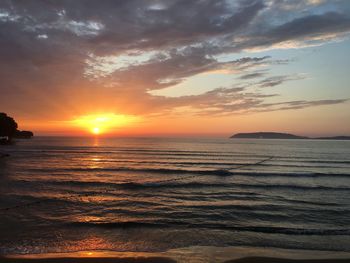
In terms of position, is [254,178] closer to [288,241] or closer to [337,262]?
[288,241]

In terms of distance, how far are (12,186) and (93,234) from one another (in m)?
15.7

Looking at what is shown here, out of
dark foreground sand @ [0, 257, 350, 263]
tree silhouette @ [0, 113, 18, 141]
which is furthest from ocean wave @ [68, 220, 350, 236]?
tree silhouette @ [0, 113, 18, 141]

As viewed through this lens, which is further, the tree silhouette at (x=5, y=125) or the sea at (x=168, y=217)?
the tree silhouette at (x=5, y=125)

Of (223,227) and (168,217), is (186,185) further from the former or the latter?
(223,227)

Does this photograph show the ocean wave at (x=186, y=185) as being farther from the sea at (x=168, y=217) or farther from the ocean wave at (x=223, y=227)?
the ocean wave at (x=223, y=227)

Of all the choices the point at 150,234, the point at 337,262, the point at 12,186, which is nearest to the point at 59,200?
the point at 12,186

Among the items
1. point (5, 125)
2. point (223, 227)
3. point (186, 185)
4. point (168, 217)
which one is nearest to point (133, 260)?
point (223, 227)

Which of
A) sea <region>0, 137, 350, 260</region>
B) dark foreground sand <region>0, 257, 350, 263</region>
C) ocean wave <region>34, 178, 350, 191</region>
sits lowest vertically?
ocean wave <region>34, 178, 350, 191</region>

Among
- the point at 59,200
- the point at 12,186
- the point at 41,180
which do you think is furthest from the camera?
the point at 41,180

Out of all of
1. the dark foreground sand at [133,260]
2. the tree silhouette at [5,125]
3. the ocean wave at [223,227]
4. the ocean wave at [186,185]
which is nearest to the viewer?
the dark foreground sand at [133,260]

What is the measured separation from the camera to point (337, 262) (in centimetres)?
913

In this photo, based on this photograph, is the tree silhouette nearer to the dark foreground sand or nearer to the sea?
the sea

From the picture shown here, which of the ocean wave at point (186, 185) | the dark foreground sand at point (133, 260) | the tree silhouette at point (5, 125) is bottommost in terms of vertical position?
the ocean wave at point (186, 185)

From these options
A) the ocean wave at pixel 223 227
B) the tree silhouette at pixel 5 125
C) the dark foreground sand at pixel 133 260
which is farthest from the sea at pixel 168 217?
the tree silhouette at pixel 5 125
